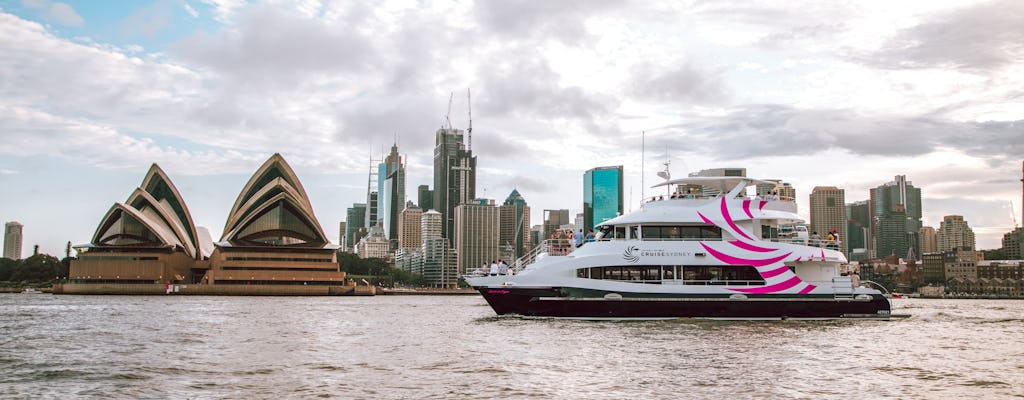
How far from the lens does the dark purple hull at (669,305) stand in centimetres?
3206

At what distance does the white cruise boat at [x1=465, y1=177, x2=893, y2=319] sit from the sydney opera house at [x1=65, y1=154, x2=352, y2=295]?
80512mm

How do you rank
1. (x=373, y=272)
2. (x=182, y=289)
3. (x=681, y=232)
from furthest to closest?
(x=373, y=272) → (x=182, y=289) → (x=681, y=232)

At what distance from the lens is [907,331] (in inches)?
1250

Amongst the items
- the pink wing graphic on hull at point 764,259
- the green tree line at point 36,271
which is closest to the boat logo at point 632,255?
the pink wing graphic on hull at point 764,259

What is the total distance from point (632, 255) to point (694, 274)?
272cm

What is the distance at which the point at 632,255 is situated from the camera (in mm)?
33562

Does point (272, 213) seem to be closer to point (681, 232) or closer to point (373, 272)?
point (373, 272)

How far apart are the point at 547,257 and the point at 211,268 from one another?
290 feet

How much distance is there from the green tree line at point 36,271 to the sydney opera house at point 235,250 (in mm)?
23638

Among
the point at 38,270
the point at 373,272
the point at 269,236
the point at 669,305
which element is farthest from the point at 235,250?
the point at 669,305

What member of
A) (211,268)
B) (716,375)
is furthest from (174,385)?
(211,268)

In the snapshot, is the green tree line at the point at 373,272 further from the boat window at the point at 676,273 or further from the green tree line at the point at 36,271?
the boat window at the point at 676,273

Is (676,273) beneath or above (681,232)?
beneath

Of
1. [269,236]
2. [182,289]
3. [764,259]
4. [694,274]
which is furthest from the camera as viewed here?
[269,236]
